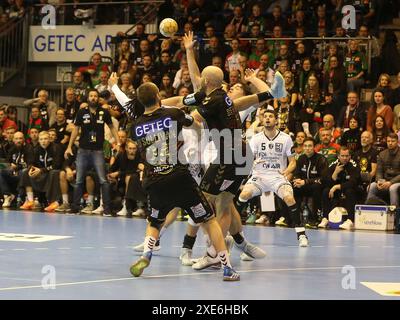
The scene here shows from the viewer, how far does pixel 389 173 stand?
51.6 feet

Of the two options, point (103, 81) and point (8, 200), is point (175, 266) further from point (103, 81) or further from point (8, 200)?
point (103, 81)

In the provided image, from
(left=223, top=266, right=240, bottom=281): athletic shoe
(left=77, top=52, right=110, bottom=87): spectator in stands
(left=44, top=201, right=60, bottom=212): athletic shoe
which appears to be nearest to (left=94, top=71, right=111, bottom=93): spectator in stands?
(left=77, top=52, right=110, bottom=87): spectator in stands

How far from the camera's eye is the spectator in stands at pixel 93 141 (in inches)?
683

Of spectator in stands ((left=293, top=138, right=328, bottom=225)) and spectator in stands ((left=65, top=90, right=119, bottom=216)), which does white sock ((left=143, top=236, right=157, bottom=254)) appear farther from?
spectator in stands ((left=65, top=90, right=119, bottom=216))

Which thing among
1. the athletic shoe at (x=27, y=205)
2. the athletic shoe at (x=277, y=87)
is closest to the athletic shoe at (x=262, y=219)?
the athletic shoe at (x=27, y=205)

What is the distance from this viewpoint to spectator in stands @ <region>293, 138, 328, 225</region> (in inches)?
636

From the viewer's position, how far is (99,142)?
17.4 metres

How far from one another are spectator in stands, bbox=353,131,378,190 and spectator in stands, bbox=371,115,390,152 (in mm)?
165

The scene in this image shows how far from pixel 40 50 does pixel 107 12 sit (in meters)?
2.17

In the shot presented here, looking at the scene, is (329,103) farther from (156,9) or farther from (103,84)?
(156,9)

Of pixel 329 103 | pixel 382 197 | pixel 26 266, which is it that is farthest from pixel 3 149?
pixel 26 266

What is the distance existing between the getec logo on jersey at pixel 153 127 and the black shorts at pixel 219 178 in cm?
116

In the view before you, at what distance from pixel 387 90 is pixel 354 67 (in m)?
1.31

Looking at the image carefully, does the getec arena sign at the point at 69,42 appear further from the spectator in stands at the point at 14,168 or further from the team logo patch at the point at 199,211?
the team logo patch at the point at 199,211
